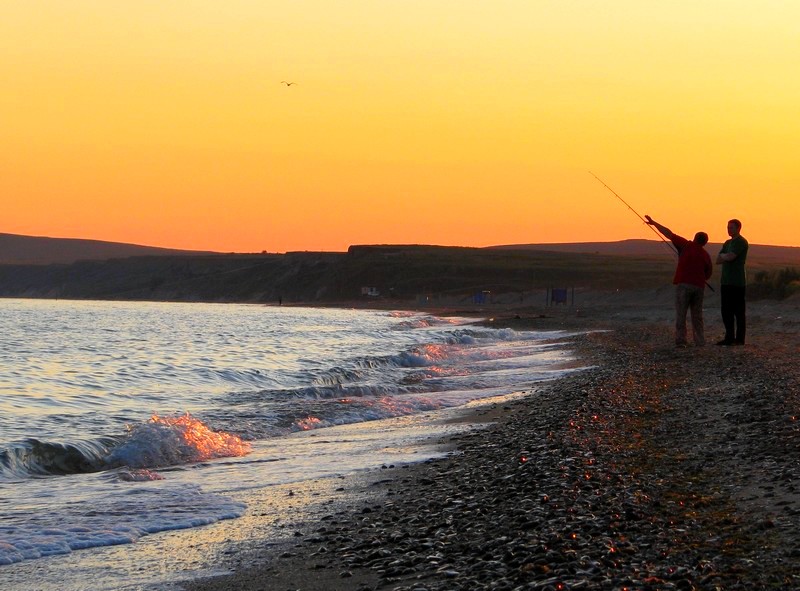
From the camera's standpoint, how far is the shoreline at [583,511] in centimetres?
497

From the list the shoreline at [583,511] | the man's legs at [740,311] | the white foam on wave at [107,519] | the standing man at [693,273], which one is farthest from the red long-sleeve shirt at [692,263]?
the white foam on wave at [107,519]

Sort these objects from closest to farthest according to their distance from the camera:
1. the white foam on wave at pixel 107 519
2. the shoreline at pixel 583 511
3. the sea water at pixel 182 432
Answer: the shoreline at pixel 583 511, the white foam on wave at pixel 107 519, the sea water at pixel 182 432

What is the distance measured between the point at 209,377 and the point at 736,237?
9769 millimetres

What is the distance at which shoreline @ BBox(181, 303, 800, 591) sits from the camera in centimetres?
497

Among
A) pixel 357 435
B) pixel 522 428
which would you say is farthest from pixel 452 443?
pixel 357 435

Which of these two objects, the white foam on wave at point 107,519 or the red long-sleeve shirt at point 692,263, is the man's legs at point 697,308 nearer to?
the red long-sleeve shirt at point 692,263

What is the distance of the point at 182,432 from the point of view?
11.4 m

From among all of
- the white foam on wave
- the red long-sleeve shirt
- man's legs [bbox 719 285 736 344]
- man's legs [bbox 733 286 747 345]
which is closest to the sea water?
the white foam on wave

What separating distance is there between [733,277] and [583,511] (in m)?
13.1

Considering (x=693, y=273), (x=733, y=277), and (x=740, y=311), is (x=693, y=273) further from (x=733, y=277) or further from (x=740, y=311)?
(x=740, y=311)

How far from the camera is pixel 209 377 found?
20203mm

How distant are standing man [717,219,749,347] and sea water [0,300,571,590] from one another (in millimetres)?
3111

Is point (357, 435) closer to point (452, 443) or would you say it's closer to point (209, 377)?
point (452, 443)

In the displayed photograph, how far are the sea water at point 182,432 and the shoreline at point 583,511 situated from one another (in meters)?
0.76
